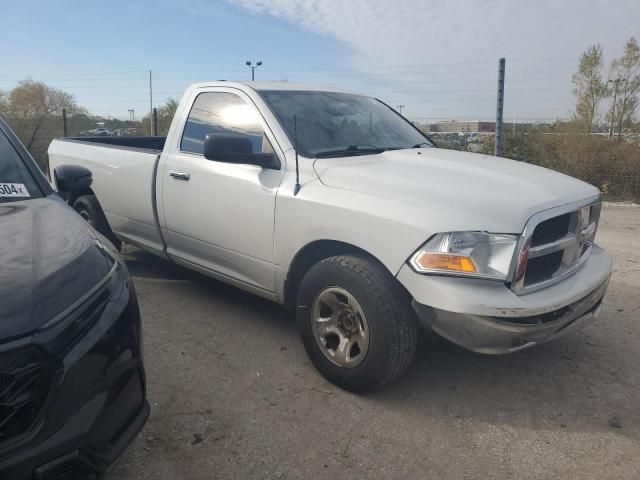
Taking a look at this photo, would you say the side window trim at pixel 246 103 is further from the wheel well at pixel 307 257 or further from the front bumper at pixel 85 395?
the front bumper at pixel 85 395

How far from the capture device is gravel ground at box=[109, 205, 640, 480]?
247cm

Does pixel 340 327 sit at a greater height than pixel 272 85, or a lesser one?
lesser

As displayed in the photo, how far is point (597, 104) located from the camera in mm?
14484

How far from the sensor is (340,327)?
3.07m

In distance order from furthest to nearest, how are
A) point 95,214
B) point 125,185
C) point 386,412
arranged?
point 95,214, point 125,185, point 386,412

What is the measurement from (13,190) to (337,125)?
214 centimetres

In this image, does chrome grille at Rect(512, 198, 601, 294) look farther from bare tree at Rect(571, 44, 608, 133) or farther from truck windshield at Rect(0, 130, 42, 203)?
bare tree at Rect(571, 44, 608, 133)

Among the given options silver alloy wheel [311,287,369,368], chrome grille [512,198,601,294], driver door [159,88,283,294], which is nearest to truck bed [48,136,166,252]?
driver door [159,88,283,294]

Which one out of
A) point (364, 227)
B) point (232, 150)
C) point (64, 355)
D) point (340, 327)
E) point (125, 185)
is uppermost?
point (232, 150)

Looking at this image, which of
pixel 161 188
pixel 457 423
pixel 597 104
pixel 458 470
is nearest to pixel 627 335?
pixel 457 423

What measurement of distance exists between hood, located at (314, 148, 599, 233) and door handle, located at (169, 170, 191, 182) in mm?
1172

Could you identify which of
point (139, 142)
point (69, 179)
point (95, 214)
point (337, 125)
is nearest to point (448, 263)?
point (337, 125)

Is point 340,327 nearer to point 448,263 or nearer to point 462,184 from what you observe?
point 448,263

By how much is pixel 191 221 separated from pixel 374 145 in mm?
1460
